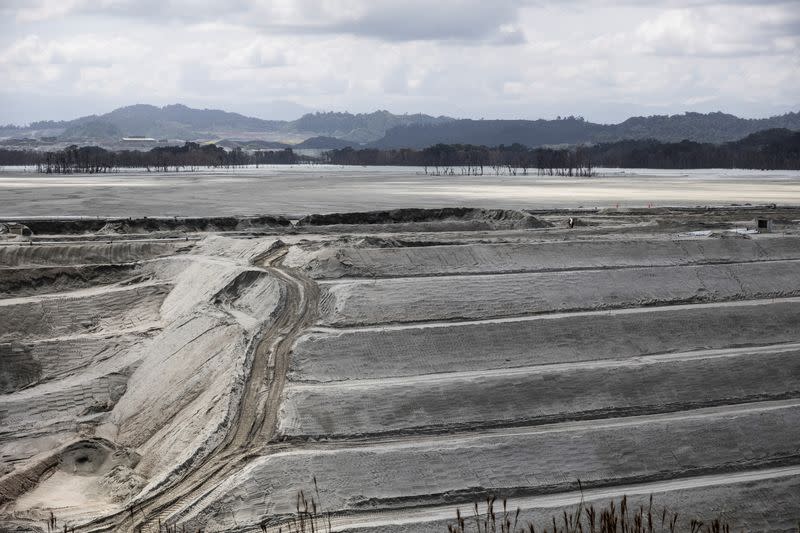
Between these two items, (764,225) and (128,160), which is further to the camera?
(128,160)

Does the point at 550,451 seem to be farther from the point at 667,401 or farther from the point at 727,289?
the point at 727,289

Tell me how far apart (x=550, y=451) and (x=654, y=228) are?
62.3 ft

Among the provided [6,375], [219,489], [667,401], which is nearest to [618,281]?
[667,401]

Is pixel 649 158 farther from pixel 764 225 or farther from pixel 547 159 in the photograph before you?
pixel 764 225

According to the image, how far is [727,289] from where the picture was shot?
22094mm

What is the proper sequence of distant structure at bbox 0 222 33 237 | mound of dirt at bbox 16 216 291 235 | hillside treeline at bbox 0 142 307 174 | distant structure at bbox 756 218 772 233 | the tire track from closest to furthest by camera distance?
1. the tire track
2. distant structure at bbox 756 218 772 233
3. distant structure at bbox 0 222 33 237
4. mound of dirt at bbox 16 216 291 235
5. hillside treeline at bbox 0 142 307 174

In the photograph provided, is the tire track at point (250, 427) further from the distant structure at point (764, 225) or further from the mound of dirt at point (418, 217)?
the distant structure at point (764, 225)

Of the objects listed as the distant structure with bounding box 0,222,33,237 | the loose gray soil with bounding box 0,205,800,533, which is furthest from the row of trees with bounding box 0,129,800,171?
the loose gray soil with bounding box 0,205,800,533

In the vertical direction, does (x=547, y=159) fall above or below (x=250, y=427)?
above

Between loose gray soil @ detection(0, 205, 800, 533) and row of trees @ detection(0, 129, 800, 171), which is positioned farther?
row of trees @ detection(0, 129, 800, 171)

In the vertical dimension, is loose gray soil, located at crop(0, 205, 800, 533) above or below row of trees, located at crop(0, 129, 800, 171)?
below

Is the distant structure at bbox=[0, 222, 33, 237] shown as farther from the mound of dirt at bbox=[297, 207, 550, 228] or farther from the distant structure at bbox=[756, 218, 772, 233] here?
the distant structure at bbox=[756, 218, 772, 233]

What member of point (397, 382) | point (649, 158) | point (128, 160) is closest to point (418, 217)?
point (397, 382)

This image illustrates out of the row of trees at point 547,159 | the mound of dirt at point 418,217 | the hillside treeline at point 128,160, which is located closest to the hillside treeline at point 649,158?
the row of trees at point 547,159
